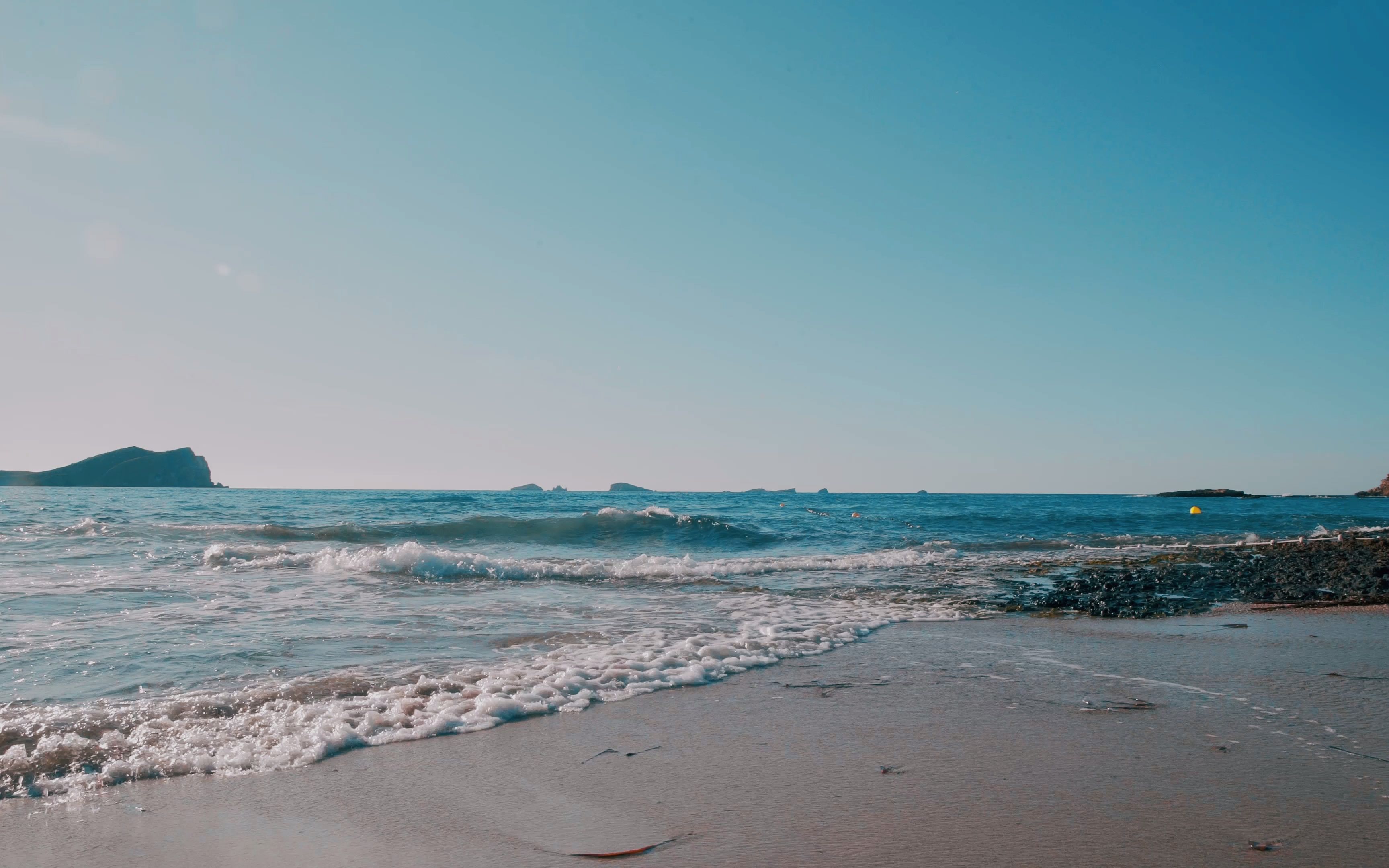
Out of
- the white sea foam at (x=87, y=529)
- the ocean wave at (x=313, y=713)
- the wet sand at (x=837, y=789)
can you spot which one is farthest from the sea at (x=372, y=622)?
the wet sand at (x=837, y=789)

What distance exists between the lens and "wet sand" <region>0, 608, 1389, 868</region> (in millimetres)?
2801

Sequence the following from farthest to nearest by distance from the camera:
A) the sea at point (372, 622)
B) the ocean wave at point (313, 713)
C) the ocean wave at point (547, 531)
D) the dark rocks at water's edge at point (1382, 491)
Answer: the dark rocks at water's edge at point (1382, 491) → the ocean wave at point (547, 531) → the sea at point (372, 622) → the ocean wave at point (313, 713)

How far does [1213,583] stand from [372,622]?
37.9ft

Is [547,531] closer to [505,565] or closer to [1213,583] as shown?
[505,565]

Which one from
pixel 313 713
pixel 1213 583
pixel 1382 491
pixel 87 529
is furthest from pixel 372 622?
pixel 1382 491

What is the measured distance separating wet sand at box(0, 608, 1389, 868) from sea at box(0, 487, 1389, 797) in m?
0.40

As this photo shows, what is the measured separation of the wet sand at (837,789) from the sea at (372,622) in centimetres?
40

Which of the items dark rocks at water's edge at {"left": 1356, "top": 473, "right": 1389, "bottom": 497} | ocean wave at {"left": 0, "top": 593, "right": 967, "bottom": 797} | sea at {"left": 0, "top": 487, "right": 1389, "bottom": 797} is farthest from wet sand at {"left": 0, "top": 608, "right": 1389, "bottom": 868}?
dark rocks at water's edge at {"left": 1356, "top": 473, "right": 1389, "bottom": 497}

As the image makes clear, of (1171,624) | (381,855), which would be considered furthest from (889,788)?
(1171,624)

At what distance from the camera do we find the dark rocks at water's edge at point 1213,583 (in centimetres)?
918

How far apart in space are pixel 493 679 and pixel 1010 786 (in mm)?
3406

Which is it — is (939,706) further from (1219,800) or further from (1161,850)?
(1161,850)

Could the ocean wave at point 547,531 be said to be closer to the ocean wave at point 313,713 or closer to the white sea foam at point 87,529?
the white sea foam at point 87,529

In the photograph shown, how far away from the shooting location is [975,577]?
507 inches
